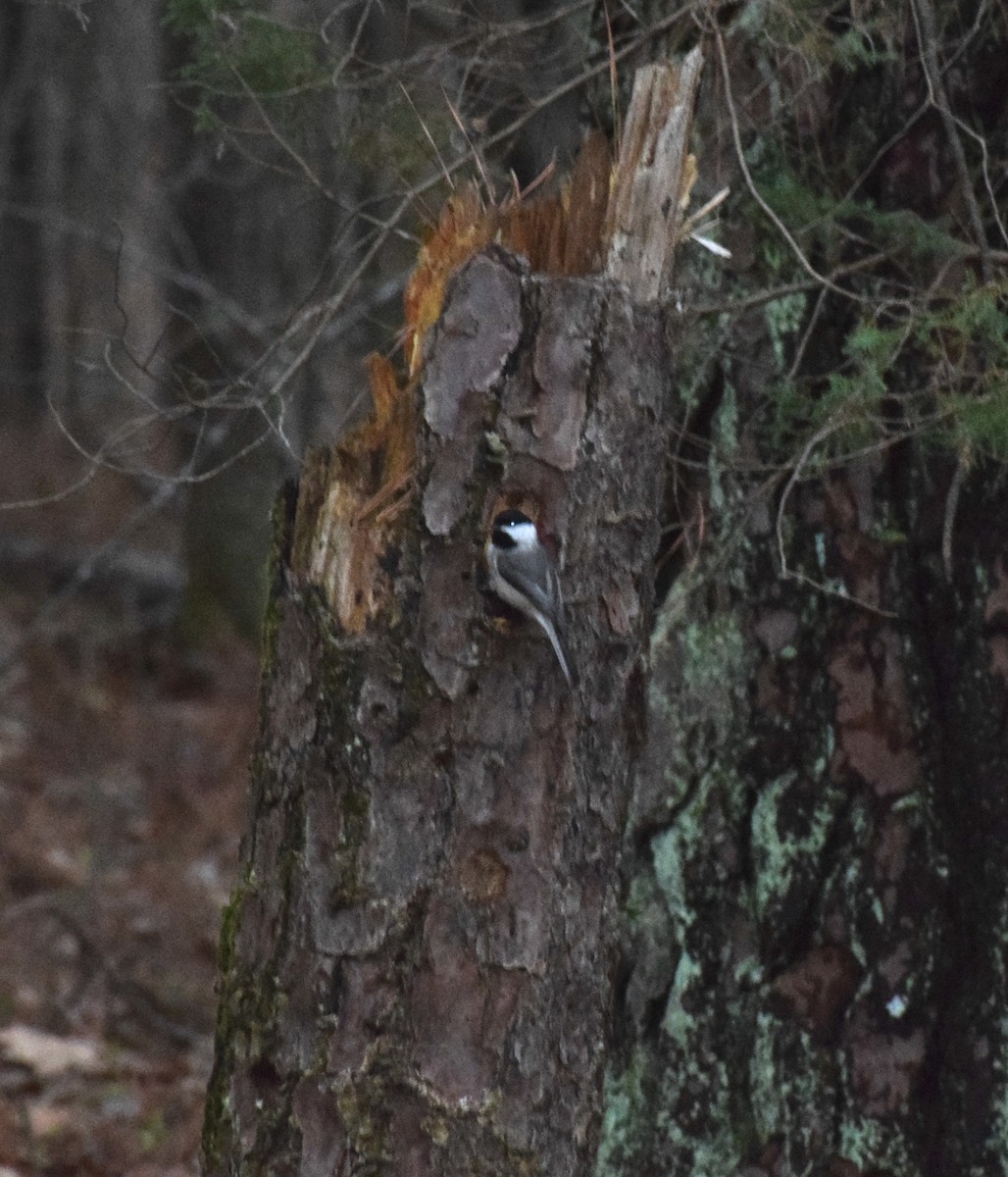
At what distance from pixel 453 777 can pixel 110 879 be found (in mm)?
4336

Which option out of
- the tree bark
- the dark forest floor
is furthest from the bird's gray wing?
the dark forest floor

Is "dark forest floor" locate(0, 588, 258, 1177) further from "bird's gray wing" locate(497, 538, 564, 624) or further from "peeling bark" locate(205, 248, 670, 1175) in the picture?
"bird's gray wing" locate(497, 538, 564, 624)

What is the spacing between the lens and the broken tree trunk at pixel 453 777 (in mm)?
2521

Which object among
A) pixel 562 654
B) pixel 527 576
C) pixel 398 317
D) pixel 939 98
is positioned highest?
pixel 398 317

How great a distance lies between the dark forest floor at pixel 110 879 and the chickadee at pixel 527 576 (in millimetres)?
2362

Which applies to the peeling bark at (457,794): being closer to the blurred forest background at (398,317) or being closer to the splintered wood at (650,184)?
the splintered wood at (650,184)

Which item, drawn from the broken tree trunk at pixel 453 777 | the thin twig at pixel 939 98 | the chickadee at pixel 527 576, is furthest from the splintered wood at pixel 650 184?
the thin twig at pixel 939 98

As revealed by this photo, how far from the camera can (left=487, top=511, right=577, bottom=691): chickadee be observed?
246cm

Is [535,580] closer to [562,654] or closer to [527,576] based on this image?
[527,576]

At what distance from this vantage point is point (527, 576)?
245cm

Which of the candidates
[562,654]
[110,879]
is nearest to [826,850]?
[562,654]

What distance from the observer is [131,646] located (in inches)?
355

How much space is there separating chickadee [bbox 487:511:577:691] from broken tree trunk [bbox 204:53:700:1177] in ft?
0.11

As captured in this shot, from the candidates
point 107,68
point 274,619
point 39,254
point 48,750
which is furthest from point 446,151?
point 39,254
